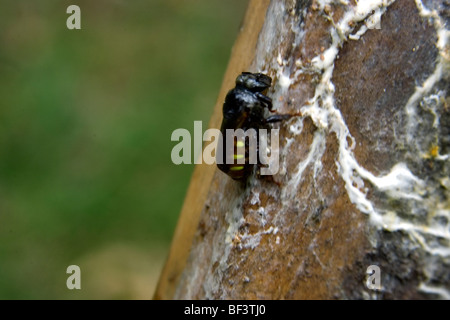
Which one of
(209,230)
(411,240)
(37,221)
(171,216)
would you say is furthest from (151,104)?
(411,240)

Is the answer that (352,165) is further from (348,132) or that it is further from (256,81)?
(256,81)

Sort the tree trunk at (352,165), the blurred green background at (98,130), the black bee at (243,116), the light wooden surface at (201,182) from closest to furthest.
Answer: the tree trunk at (352,165)
the black bee at (243,116)
the light wooden surface at (201,182)
the blurred green background at (98,130)

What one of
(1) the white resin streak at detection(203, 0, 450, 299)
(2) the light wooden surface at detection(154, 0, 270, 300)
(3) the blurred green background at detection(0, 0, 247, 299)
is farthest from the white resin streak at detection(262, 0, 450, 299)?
(3) the blurred green background at detection(0, 0, 247, 299)

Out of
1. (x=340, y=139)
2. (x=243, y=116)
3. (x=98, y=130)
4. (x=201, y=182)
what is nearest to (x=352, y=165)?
(x=340, y=139)

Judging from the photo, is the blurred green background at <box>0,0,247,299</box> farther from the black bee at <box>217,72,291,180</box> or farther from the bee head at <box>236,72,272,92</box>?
the bee head at <box>236,72,272,92</box>

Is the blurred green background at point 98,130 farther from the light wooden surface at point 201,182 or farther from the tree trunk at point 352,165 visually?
the tree trunk at point 352,165

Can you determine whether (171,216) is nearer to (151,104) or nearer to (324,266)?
(151,104)

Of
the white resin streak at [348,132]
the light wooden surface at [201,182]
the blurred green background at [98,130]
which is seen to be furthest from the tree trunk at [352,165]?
the blurred green background at [98,130]
